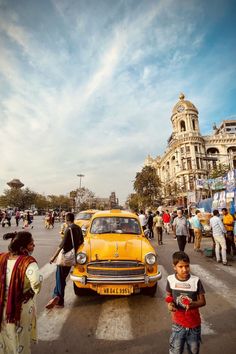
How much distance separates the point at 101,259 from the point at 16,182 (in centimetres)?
10903

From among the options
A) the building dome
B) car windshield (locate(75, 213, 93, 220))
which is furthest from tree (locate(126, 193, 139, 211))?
car windshield (locate(75, 213, 93, 220))

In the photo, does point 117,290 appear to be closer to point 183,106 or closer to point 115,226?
point 115,226

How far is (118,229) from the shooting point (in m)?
5.96

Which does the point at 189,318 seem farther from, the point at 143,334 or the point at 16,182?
the point at 16,182

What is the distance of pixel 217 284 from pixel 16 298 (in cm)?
518

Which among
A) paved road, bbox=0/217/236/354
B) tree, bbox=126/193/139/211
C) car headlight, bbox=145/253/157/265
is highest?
tree, bbox=126/193/139/211

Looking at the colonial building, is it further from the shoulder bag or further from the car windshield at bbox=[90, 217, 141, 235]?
the shoulder bag

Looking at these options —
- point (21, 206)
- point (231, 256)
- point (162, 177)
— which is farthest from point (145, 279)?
point (21, 206)

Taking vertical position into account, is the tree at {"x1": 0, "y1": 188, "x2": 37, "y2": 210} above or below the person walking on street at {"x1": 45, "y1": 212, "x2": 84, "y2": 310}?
above

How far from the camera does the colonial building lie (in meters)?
49.7

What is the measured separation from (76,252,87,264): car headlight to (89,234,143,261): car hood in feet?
0.47

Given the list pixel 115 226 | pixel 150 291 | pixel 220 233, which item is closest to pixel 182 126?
pixel 220 233

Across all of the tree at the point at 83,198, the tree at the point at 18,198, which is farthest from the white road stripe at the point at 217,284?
the tree at the point at 18,198

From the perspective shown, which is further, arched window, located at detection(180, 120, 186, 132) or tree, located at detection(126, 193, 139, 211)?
tree, located at detection(126, 193, 139, 211)
